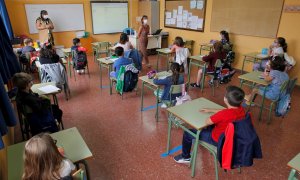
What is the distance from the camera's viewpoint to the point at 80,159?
64.7 inches

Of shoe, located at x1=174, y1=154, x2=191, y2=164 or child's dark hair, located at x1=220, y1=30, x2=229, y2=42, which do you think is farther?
child's dark hair, located at x1=220, y1=30, x2=229, y2=42

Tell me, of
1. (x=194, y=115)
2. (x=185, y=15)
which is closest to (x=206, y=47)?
(x=185, y=15)

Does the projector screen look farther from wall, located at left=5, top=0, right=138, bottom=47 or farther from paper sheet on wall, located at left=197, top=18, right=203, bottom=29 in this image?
paper sheet on wall, located at left=197, top=18, right=203, bottom=29

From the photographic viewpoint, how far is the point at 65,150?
174cm

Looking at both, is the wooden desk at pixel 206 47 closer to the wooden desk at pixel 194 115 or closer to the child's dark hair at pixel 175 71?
the child's dark hair at pixel 175 71

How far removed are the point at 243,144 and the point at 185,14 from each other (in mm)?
6656

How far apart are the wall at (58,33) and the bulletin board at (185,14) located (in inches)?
62.0

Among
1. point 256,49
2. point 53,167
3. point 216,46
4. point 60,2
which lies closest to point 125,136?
point 53,167

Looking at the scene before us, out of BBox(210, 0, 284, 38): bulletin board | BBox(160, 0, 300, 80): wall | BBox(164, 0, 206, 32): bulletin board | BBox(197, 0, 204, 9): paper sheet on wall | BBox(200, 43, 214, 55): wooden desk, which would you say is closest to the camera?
BBox(160, 0, 300, 80): wall

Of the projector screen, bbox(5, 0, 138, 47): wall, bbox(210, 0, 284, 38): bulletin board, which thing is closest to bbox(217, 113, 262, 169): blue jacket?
bbox(210, 0, 284, 38): bulletin board

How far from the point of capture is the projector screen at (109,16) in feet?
27.5

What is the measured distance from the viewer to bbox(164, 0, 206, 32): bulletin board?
7250 mm

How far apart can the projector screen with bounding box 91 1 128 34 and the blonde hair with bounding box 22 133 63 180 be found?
305 inches

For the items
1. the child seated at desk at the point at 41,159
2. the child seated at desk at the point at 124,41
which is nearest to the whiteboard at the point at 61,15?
the child seated at desk at the point at 124,41
